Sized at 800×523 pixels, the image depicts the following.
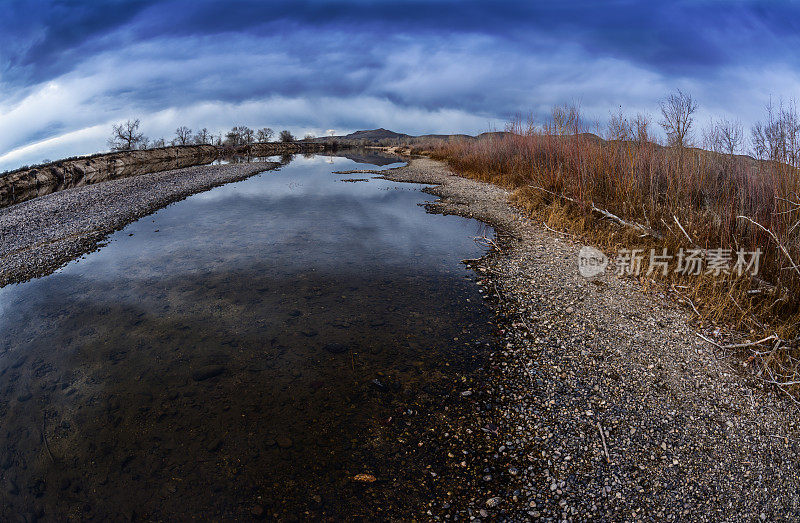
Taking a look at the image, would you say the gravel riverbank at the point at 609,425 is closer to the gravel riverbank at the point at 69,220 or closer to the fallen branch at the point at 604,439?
the fallen branch at the point at 604,439

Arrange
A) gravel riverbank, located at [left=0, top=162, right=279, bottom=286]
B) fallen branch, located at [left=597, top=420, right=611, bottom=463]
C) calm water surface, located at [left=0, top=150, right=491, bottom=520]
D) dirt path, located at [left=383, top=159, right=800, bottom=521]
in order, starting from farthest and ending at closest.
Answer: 1. gravel riverbank, located at [left=0, top=162, right=279, bottom=286]
2. fallen branch, located at [left=597, top=420, right=611, bottom=463]
3. calm water surface, located at [left=0, top=150, right=491, bottom=520]
4. dirt path, located at [left=383, top=159, right=800, bottom=521]

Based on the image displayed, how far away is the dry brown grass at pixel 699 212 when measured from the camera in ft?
18.8

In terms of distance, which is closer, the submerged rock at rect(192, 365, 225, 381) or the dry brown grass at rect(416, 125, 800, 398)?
the submerged rock at rect(192, 365, 225, 381)

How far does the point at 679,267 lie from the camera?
7.28 m

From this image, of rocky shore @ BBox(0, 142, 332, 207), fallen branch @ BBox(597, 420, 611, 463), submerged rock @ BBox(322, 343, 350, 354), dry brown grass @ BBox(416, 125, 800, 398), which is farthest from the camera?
rocky shore @ BBox(0, 142, 332, 207)

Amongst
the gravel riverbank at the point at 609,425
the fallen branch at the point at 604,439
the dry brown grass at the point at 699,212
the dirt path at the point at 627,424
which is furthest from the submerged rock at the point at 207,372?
the dry brown grass at the point at 699,212

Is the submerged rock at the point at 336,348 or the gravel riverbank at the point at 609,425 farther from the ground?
the submerged rock at the point at 336,348

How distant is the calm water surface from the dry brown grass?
4.01m

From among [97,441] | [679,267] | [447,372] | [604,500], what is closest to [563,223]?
[679,267]

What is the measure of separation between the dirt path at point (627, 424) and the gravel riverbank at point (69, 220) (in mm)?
11896

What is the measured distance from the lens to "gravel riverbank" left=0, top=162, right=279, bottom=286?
32.1 ft

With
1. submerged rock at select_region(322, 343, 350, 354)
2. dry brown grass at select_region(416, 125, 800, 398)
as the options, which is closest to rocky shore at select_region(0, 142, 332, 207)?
submerged rock at select_region(322, 343, 350, 354)

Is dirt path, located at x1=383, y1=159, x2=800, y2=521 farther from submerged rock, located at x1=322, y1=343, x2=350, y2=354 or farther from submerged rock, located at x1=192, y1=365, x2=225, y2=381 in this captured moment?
submerged rock, located at x1=192, y1=365, x2=225, y2=381

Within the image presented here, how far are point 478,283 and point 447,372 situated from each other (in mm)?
3521
